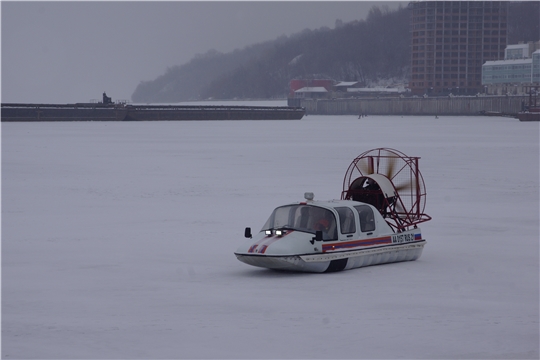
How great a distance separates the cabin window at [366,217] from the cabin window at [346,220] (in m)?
0.26

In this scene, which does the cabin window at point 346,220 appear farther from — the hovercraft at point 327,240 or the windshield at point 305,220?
the windshield at point 305,220

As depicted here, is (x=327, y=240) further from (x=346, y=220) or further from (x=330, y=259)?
(x=346, y=220)

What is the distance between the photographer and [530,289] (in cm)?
1585

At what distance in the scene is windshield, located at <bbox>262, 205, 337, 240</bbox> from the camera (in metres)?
17.5

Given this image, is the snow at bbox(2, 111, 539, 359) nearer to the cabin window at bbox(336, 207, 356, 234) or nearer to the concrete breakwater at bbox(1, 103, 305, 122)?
the cabin window at bbox(336, 207, 356, 234)

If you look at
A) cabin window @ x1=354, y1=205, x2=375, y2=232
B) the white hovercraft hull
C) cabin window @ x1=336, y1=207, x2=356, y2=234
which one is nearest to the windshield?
cabin window @ x1=336, y1=207, x2=356, y2=234

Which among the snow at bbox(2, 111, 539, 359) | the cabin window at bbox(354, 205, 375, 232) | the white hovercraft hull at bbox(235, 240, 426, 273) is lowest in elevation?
the snow at bbox(2, 111, 539, 359)

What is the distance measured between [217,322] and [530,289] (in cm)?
580

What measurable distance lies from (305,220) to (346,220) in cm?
80

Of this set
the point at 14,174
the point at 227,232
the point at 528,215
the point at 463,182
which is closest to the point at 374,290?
the point at 227,232

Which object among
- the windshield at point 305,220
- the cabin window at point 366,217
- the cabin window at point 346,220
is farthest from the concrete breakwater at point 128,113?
the cabin window at point 346,220

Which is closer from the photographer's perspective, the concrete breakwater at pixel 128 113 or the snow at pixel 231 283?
the snow at pixel 231 283

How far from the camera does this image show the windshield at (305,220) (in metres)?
17.5

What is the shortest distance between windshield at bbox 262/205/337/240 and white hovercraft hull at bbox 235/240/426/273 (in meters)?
0.46
